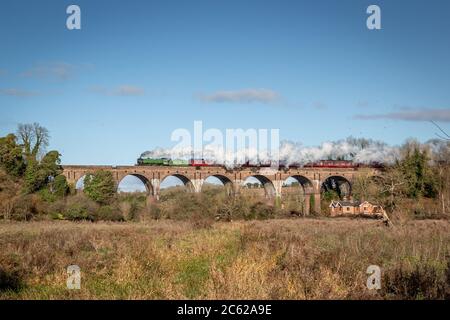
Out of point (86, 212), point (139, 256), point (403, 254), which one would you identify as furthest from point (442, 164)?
point (139, 256)

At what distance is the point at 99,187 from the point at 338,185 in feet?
102

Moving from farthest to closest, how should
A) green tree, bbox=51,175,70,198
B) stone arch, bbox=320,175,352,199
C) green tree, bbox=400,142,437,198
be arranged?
stone arch, bbox=320,175,352,199, green tree, bbox=400,142,437,198, green tree, bbox=51,175,70,198

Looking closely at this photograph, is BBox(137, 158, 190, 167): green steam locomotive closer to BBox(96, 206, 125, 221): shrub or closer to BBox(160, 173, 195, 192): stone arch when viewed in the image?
BBox(160, 173, 195, 192): stone arch

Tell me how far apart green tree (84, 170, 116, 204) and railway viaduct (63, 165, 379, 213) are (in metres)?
7.36

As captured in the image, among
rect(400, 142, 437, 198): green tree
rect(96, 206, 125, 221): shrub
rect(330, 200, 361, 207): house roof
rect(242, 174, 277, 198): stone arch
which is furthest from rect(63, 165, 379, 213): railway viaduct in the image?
rect(96, 206, 125, 221): shrub

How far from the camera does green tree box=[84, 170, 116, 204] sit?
3925cm

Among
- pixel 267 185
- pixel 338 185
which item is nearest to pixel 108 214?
pixel 267 185

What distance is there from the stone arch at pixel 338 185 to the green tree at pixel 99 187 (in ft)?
87.0

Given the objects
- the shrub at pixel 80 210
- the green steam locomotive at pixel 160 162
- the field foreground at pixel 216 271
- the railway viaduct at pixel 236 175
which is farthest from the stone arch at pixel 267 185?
the field foreground at pixel 216 271

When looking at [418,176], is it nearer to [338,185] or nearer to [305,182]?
[305,182]

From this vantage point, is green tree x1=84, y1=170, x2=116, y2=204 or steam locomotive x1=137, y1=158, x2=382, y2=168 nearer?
green tree x1=84, y1=170, x2=116, y2=204

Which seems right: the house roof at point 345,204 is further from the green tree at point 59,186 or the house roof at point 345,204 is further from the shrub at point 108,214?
the green tree at point 59,186

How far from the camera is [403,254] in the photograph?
11055 mm
